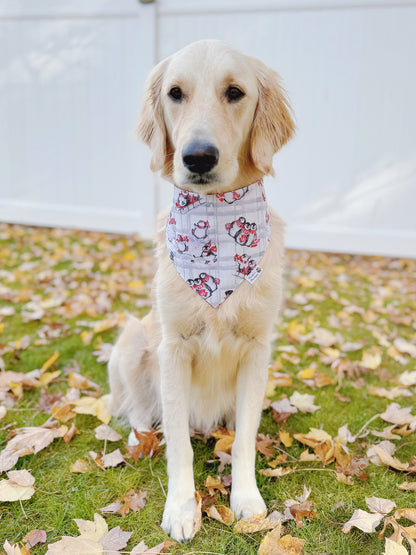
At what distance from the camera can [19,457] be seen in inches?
79.2

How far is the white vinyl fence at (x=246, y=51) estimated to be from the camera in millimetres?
4746

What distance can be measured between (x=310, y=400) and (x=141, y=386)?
929 millimetres

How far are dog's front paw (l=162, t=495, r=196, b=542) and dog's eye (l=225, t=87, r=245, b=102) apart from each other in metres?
1.53

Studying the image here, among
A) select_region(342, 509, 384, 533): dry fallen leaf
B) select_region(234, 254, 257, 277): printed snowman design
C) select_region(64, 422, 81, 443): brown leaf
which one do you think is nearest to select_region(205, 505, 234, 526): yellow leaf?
select_region(342, 509, 384, 533): dry fallen leaf

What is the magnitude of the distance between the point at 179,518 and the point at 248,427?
43cm

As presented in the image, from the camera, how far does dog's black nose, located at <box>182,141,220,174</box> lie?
1.54 metres

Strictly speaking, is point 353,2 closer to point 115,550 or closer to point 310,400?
point 310,400

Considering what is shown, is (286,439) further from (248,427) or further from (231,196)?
(231,196)

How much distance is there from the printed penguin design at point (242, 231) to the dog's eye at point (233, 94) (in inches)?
17.7

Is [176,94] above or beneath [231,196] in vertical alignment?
above

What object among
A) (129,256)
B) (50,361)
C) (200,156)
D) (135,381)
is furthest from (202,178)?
(129,256)

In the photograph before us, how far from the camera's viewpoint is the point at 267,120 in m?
1.83

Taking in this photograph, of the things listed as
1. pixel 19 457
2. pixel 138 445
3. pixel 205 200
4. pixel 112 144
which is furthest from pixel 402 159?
pixel 19 457

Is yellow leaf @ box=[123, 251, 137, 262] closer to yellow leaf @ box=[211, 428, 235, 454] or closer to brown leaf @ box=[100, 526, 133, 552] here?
yellow leaf @ box=[211, 428, 235, 454]
